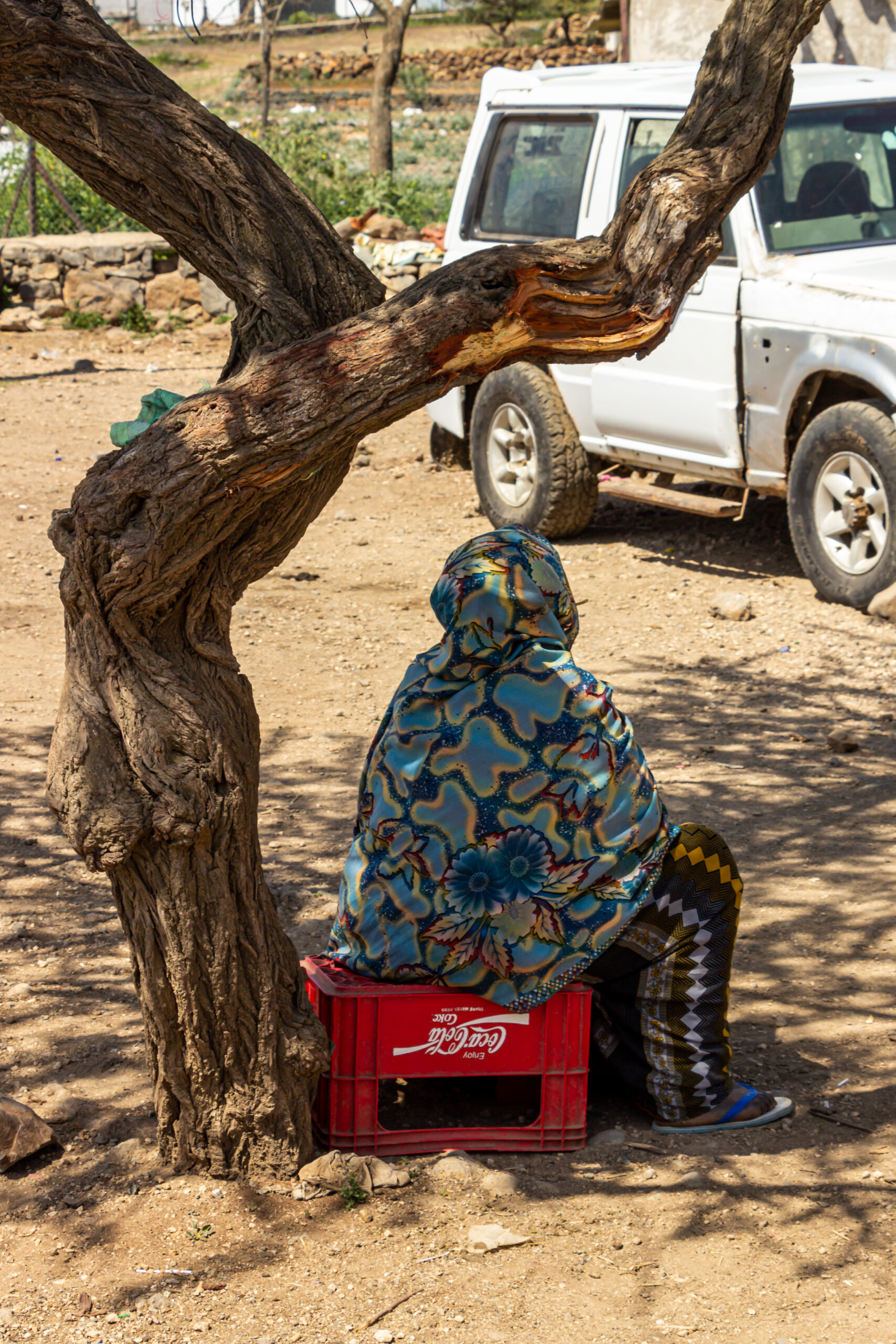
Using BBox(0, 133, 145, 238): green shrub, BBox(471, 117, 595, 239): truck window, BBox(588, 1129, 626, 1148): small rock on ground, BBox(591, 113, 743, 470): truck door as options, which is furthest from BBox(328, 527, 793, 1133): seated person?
BBox(0, 133, 145, 238): green shrub

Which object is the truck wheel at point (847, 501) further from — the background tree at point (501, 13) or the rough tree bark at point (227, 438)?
the background tree at point (501, 13)

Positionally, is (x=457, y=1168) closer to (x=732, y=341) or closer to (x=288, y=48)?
(x=732, y=341)

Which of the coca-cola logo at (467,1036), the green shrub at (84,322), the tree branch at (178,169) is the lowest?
the coca-cola logo at (467,1036)

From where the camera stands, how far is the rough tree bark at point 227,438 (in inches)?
100.0

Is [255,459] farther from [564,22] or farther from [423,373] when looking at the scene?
[564,22]

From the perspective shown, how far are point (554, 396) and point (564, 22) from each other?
96.6 feet

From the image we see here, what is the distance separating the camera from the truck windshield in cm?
703

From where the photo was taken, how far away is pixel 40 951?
3998mm

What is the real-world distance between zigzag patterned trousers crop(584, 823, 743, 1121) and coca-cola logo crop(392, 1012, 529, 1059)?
234 mm

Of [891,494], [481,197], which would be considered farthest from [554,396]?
[891,494]

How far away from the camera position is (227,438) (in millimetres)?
2506

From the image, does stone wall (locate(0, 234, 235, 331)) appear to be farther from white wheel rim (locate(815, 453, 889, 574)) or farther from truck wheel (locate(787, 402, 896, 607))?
white wheel rim (locate(815, 453, 889, 574))

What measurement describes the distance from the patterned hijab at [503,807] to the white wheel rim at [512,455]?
527 centimetres

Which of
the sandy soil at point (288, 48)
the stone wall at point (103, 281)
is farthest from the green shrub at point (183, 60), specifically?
the stone wall at point (103, 281)
